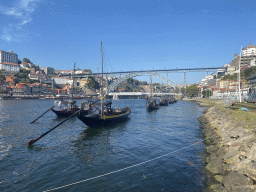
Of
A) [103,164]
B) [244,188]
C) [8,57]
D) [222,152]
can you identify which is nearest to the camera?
[244,188]

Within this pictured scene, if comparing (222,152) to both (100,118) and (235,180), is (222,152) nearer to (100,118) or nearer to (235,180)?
(235,180)

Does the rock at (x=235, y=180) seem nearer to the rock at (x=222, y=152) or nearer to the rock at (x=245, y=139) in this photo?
the rock at (x=222, y=152)

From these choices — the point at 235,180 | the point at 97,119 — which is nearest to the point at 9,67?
the point at 97,119

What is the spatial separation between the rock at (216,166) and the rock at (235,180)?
1632mm

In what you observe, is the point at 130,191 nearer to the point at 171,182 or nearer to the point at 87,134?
the point at 171,182

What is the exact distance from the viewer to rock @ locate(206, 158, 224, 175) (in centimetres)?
1049

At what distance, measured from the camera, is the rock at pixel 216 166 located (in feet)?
34.4

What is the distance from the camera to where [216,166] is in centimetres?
1091

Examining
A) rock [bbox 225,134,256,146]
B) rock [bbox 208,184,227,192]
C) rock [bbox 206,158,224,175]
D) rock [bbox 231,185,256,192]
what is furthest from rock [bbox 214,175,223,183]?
rock [bbox 225,134,256,146]

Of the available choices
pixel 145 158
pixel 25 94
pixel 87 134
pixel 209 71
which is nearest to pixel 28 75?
pixel 25 94

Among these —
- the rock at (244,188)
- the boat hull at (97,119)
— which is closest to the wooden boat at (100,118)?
the boat hull at (97,119)

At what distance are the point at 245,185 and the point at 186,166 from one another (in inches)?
180

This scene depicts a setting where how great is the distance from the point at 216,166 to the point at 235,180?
2.62m

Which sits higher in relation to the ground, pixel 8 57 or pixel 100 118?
pixel 8 57
